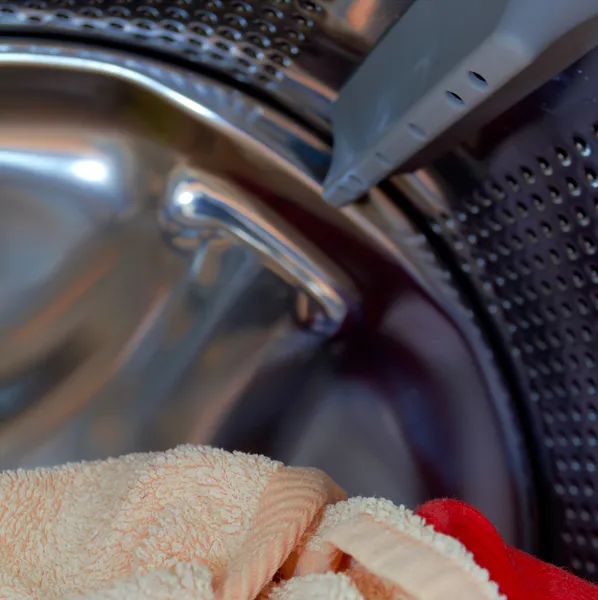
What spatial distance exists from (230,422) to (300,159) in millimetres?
204

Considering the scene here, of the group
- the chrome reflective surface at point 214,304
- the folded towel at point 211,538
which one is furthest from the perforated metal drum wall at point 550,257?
the folded towel at point 211,538

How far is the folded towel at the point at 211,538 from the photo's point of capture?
0.94ft

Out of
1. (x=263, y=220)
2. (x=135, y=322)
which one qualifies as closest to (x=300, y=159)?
(x=263, y=220)

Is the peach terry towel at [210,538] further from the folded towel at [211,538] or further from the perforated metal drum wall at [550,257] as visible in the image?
the perforated metal drum wall at [550,257]

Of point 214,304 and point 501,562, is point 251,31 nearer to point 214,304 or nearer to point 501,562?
point 214,304

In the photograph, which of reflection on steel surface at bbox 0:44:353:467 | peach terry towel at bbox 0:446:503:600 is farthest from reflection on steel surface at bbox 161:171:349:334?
peach terry towel at bbox 0:446:503:600

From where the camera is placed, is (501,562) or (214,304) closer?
(501,562)

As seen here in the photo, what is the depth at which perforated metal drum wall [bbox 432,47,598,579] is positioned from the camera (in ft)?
1.19

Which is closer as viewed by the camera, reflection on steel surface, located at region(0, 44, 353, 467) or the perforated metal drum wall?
the perforated metal drum wall

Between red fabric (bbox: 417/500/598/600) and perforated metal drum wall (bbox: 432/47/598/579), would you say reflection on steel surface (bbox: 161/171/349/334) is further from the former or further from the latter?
red fabric (bbox: 417/500/598/600)

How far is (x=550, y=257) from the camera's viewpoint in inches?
15.9

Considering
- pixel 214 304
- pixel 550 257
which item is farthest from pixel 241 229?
pixel 550 257

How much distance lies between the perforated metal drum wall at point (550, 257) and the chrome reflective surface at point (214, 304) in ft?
0.10

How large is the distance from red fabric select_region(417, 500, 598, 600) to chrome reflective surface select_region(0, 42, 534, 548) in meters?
0.17
